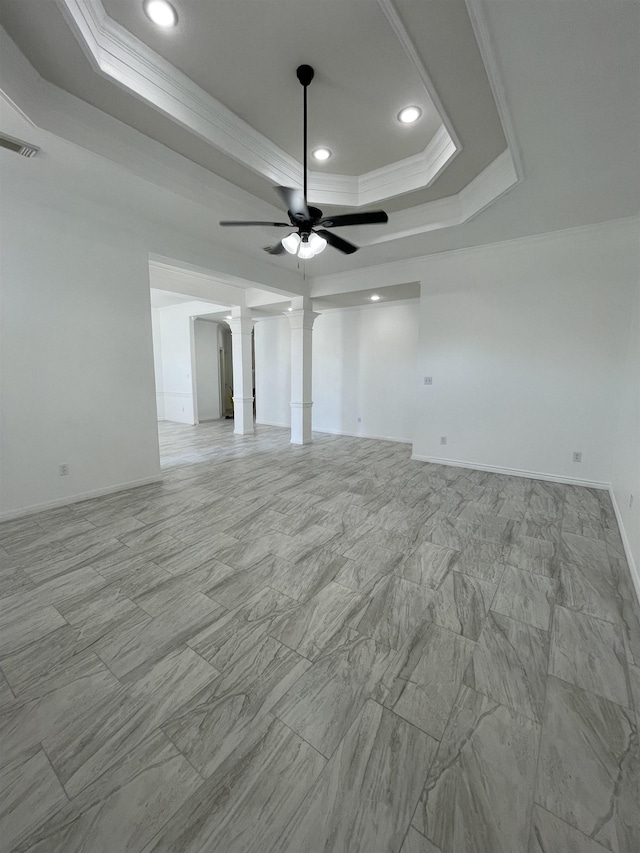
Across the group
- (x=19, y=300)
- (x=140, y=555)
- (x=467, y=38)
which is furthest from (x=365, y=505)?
(x=19, y=300)

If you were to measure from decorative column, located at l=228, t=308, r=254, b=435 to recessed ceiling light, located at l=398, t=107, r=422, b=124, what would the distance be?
4.61 meters

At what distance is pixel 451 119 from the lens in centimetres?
239

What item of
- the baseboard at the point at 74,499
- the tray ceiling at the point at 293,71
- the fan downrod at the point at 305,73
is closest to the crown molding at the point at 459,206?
the tray ceiling at the point at 293,71

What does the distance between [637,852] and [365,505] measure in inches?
99.7

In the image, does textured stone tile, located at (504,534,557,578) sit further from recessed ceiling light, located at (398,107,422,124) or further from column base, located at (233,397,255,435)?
column base, located at (233,397,255,435)

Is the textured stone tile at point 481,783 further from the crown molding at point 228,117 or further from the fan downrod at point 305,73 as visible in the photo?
the fan downrod at point 305,73

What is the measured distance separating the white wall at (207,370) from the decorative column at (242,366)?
1.93 meters

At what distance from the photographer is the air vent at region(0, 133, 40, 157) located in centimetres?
226

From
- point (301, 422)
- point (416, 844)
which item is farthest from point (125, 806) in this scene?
point (301, 422)

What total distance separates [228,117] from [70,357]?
8.32 feet

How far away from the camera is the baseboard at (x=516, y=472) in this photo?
394 centimetres

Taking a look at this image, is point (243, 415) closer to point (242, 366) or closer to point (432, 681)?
point (242, 366)

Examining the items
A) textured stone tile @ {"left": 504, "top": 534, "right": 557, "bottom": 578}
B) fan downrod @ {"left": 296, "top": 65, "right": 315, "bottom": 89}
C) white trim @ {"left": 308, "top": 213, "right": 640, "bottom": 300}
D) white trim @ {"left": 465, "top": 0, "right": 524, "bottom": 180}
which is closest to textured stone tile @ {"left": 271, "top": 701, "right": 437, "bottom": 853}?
textured stone tile @ {"left": 504, "top": 534, "right": 557, "bottom": 578}

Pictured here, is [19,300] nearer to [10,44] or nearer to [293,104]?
[10,44]
